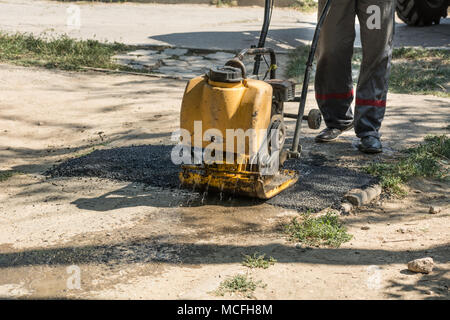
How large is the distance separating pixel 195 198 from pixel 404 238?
1270mm

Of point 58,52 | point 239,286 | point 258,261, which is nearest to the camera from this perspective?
point 239,286

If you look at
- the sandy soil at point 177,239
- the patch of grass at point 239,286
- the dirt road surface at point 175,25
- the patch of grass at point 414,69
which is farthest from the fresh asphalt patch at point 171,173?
the dirt road surface at point 175,25

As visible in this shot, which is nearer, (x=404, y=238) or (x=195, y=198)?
(x=404, y=238)

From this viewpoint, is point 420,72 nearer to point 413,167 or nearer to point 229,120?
point 413,167

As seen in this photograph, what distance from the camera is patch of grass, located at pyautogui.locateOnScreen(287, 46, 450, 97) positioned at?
7.04m

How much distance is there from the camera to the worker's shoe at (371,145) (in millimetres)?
4602

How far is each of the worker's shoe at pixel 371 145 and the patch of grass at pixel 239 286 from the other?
2.16 metres

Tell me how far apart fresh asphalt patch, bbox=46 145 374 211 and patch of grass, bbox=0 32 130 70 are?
3.60 metres

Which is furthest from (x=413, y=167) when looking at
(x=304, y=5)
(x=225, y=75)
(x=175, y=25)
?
(x=304, y=5)

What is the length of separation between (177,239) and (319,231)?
77 centimetres

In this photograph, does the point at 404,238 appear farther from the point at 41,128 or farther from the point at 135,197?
the point at 41,128

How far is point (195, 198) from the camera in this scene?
Result: 3785mm

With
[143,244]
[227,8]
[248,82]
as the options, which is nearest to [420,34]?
[227,8]

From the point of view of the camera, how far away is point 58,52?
8453 mm
